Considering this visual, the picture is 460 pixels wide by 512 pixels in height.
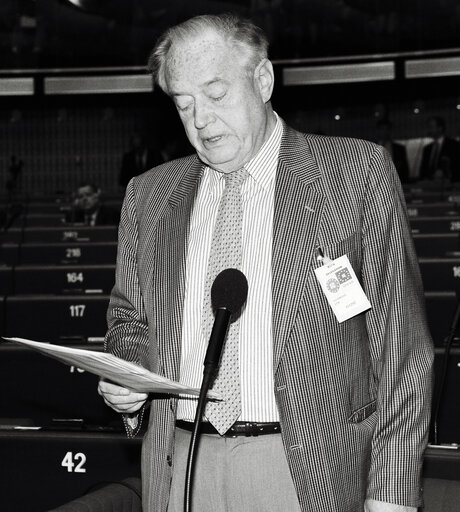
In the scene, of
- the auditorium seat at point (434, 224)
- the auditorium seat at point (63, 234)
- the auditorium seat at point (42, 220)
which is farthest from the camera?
the auditorium seat at point (42, 220)

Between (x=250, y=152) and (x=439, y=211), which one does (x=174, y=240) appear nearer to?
(x=250, y=152)

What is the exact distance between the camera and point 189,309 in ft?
6.07

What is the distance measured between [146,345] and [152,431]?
0.72ft

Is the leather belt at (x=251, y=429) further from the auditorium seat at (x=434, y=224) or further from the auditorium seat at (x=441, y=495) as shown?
the auditorium seat at (x=434, y=224)

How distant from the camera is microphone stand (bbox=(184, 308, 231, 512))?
4.37 feet

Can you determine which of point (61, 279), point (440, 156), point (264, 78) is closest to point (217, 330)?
point (264, 78)

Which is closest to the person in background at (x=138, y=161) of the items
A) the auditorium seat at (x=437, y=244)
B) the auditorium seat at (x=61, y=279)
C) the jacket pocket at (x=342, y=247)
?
the auditorium seat at (x=437, y=244)

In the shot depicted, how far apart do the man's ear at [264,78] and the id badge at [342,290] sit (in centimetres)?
42

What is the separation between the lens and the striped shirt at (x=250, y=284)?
1729 millimetres

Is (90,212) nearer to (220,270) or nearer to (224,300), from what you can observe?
(220,270)

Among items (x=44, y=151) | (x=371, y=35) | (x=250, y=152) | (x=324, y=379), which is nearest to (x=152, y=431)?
(x=324, y=379)

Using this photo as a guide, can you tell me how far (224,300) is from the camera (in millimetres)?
1487

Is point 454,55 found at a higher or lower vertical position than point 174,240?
higher

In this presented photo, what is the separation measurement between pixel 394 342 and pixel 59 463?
5.30 ft
